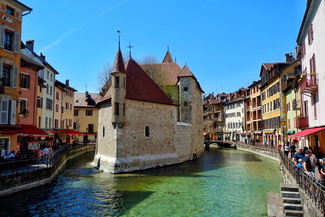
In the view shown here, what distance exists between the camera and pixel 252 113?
51.8m

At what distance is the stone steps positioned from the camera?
906 cm

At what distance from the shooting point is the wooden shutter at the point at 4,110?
1630 centimetres

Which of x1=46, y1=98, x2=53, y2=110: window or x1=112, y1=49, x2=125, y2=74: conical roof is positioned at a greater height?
x1=112, y1=49, x2=125, y2=74: conical roof

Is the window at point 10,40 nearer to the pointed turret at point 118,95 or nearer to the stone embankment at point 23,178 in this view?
the pointed turret at point 118,95

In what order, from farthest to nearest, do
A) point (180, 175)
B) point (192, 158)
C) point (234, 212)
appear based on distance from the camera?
1. point (192, 158)
2. point (180, 175)
3. point (234, 212)

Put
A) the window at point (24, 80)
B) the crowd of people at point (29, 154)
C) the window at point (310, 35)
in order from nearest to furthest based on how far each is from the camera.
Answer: the crowd of people at point (29, 154) < the window at point (310, 35) < the window at point (24, 80)

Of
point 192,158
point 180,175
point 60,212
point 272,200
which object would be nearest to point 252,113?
point 192,158

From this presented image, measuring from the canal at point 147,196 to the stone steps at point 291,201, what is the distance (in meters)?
1.45

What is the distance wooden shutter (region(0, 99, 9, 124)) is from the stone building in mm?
7498

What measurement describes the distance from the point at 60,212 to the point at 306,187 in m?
10.0

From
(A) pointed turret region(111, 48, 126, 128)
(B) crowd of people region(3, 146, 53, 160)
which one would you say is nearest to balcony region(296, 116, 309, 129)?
(A) pointed turret region(111, 48, 126, 128)

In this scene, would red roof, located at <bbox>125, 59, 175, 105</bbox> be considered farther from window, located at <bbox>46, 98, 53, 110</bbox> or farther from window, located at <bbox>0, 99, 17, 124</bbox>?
window, located at <bbox>46, 98, 53, 110</bbox>

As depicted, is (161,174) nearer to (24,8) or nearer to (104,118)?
(104,118)

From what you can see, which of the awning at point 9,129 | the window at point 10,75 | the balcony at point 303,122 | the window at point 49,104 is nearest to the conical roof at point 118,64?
the window at point 10,75
